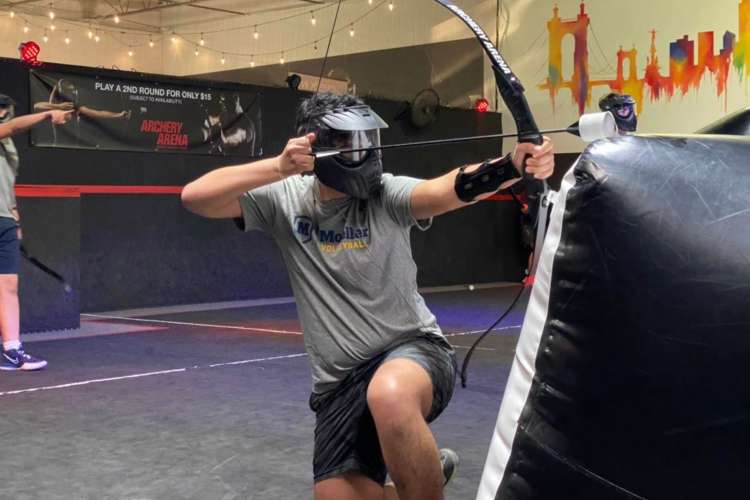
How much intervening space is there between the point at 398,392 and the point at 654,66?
40.1 ft

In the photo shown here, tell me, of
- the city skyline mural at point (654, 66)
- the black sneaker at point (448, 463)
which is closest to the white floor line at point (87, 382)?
the black sneaker at point (448, 463)

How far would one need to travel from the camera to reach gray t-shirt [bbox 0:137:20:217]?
654 centimetres

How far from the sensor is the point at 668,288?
4.19ft

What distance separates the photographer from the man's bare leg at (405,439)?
249 centimetres

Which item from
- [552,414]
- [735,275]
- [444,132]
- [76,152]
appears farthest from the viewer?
[444,132]

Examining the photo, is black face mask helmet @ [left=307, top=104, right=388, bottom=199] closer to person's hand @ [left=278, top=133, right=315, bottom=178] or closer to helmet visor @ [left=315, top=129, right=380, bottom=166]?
helmet visor @ [left=315, top=129, right=380, bottom=166]

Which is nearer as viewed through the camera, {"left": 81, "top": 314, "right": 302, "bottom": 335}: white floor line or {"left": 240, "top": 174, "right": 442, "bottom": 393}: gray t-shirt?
{"left": 240, "top": 174, "right": 442, "bottom": 393}: gray t-shirt

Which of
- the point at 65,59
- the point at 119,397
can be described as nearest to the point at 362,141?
the point at 119,397

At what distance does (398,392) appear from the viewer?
8.22 feet

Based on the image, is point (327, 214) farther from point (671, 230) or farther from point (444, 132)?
point (444, 132)

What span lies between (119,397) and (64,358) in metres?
1.73

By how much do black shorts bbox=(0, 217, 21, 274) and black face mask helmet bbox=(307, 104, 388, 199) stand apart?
4284 millimetres

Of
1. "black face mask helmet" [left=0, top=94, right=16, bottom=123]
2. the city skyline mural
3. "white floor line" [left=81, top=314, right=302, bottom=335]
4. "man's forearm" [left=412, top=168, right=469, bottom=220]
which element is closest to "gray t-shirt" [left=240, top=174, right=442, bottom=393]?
"man's forearm" [left=412, top=168, right=469, bottom=220]

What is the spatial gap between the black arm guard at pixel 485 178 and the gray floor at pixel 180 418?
1484mm
